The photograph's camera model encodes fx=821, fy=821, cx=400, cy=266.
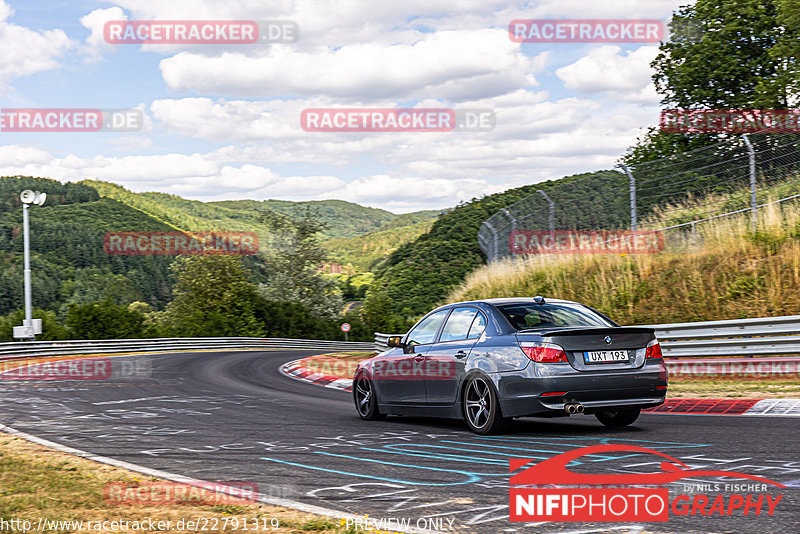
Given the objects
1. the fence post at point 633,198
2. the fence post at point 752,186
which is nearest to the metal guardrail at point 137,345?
the fence post at point 633,198

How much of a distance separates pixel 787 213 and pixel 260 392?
11.1m

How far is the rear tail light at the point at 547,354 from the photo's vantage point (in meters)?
8.05

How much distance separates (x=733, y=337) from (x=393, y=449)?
8767 mm

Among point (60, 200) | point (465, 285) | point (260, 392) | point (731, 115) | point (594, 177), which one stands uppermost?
point (60, 200)

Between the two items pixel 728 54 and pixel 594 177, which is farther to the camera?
pixel 728 54

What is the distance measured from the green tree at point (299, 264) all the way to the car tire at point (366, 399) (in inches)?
2525

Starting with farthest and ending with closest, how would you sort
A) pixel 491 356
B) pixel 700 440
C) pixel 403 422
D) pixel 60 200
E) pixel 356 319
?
pixel 60 200
pixel 356 319
pixel 403 422
pixel 491 356
pixel 700 440

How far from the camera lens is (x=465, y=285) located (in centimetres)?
2558

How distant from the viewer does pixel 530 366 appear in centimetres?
808

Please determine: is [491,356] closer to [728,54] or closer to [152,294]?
[728,54]

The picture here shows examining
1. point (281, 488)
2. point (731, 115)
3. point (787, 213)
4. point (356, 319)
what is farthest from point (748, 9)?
point (356, 319)

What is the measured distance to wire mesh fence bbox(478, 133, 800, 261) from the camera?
55.3 ft

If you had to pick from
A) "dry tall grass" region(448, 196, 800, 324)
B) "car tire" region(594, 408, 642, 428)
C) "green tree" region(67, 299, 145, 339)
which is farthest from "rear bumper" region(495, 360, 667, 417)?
"green tree" region(67, 299, 145, 339)

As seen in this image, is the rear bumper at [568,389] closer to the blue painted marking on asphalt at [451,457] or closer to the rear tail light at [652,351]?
the rear tail light at [652,351]
